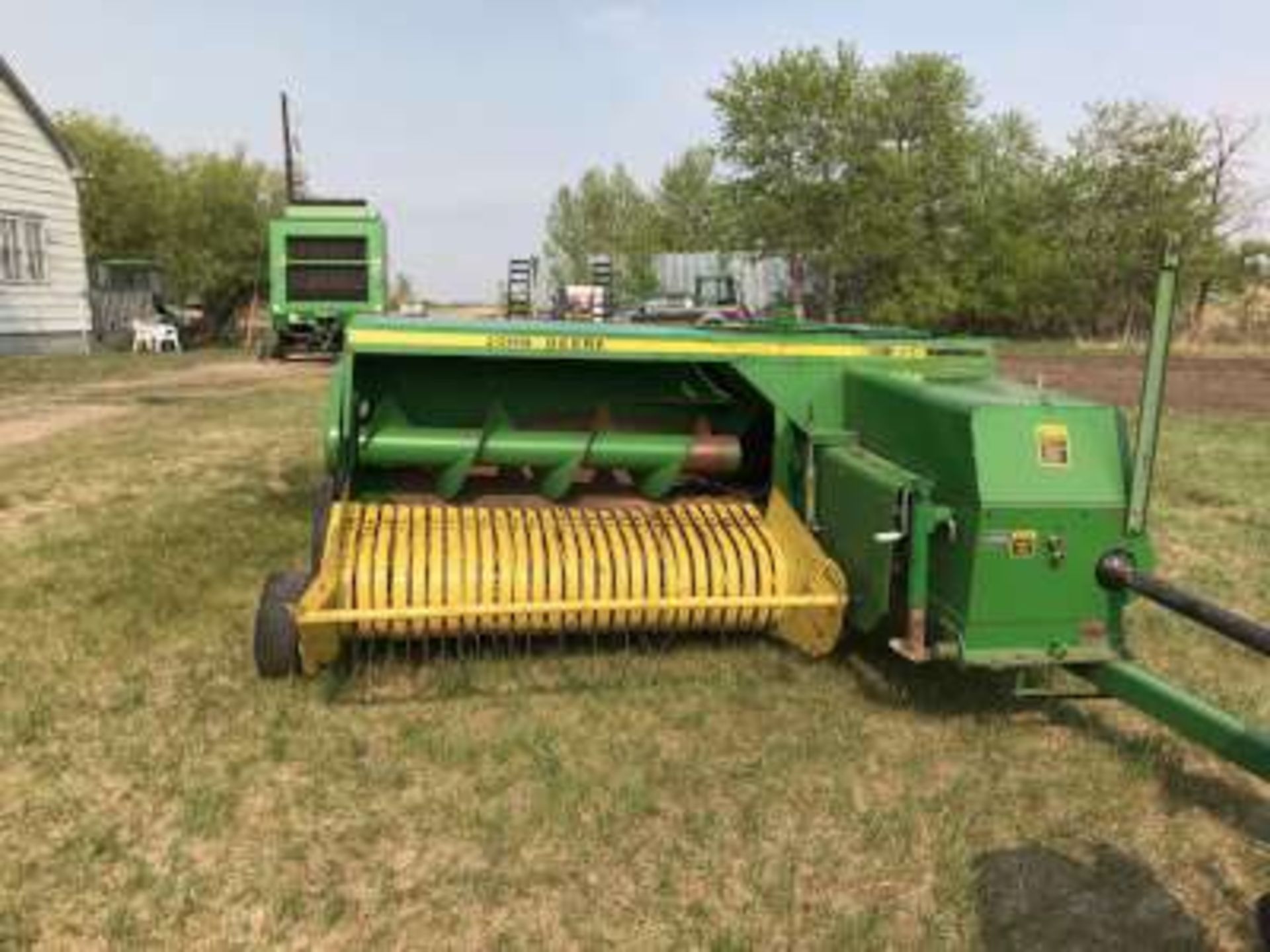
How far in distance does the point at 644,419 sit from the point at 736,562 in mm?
1318

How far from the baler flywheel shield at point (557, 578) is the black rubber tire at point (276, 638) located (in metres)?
0.13

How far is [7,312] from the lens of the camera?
69.3ft

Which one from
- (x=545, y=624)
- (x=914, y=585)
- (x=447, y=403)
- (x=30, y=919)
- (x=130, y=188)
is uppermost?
(x=130, y=188)

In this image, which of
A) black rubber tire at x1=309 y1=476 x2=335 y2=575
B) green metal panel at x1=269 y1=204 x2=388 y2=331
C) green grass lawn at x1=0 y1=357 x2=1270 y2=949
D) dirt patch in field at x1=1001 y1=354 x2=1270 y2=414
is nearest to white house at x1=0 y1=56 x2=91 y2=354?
green metal panel at x1=269 y1=204 x2=388 y2=331

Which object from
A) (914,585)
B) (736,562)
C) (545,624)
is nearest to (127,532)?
(545,624)

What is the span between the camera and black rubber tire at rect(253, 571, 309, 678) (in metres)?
4.48

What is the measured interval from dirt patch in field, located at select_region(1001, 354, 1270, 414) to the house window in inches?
709

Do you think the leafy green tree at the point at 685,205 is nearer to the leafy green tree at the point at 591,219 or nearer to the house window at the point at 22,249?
the leafy green tree at the point at 591,219

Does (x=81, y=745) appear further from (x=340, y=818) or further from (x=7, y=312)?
(x=7, y=312)

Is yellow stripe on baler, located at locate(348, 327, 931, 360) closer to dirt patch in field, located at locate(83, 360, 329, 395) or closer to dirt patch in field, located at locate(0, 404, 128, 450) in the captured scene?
dirt patch in field, located at locate(0, 404, 128, 450)

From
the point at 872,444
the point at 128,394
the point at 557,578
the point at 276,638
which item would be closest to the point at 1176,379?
the point at 128,394

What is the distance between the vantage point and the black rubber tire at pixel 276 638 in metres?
4.48

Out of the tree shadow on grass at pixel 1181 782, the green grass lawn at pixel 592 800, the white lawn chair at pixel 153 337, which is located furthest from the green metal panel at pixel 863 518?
the white lawn chair at pixel 153 337

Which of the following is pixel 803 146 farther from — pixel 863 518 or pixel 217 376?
pixel 863 518
